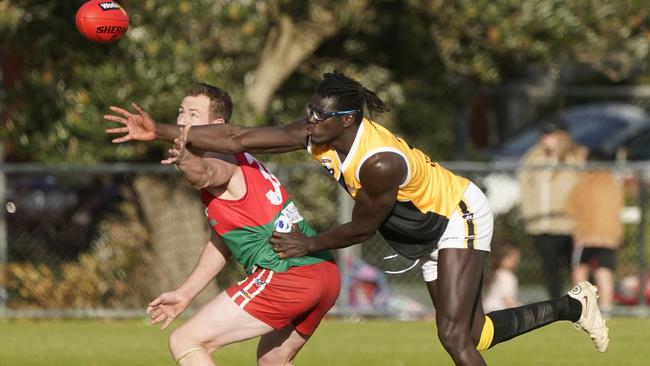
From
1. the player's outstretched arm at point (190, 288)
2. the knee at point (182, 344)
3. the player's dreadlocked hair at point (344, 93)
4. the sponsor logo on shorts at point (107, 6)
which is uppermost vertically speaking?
the sponsor logo on shorts at point (107, 6)

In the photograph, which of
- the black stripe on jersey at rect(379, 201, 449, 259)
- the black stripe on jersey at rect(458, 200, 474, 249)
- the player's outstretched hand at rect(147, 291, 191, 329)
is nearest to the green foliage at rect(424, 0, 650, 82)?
the black stripe on jersey at rect(458, 200, 474, 249)

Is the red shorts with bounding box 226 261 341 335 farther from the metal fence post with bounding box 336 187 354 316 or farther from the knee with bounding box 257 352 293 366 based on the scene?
the metal fence post with bounding box 336 187 354 316

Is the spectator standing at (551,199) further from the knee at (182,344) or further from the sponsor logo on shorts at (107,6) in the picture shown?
the knee at (182,344)

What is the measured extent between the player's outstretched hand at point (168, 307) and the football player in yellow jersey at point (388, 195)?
0.73 m

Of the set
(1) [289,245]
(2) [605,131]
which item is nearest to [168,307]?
(1) [289,245]

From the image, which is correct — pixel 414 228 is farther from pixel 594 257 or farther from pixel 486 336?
pixel 594 257

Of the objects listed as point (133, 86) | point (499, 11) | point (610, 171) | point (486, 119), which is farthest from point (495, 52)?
point (486, 119)

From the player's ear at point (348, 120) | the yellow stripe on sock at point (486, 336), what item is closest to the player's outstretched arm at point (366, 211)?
the player's ear at point (348, 120)

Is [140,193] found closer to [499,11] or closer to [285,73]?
[285,73]

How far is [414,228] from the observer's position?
25.2ft

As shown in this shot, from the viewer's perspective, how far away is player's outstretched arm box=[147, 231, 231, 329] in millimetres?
7719

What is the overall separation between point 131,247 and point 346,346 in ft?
13.9

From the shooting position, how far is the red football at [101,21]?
27.4 ft

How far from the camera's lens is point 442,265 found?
7688mm
